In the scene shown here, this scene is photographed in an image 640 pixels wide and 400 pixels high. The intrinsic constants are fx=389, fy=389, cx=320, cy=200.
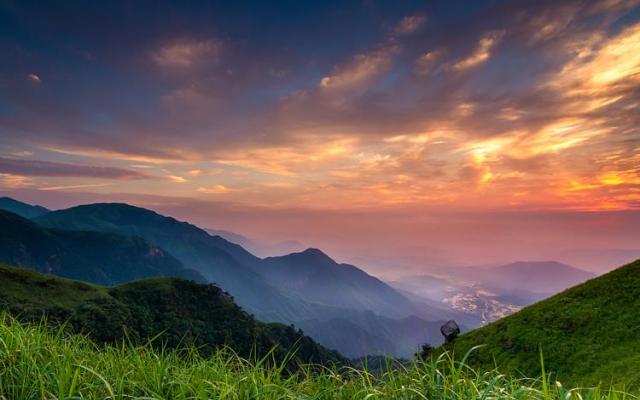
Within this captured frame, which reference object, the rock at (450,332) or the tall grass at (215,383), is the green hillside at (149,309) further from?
the tall grass at (215,383)

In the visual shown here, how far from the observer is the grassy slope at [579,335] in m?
28.5

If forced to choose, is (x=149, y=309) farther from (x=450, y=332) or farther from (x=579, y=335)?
(x=579, y=335)

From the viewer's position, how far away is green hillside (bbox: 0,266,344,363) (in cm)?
12788

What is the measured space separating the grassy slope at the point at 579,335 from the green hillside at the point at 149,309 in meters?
87.8

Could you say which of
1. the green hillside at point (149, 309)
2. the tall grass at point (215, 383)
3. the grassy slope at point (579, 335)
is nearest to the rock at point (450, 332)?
the grassy slope at point (579, 335)

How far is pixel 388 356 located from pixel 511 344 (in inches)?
1518

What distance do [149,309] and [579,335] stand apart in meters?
158

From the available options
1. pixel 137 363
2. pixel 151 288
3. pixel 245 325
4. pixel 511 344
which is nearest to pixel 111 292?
pixel 151 288

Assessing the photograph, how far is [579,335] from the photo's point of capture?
111ft

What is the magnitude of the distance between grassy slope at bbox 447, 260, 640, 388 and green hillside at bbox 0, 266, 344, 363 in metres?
87.8

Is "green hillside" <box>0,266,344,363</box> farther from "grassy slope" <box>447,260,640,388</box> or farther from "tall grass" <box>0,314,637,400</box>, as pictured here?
"tall grass" <box>0,314,637,400</box>

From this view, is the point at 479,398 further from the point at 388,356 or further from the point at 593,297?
the point at 593,297

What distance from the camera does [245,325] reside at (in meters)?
171

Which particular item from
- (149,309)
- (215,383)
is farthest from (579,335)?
(149,309)
